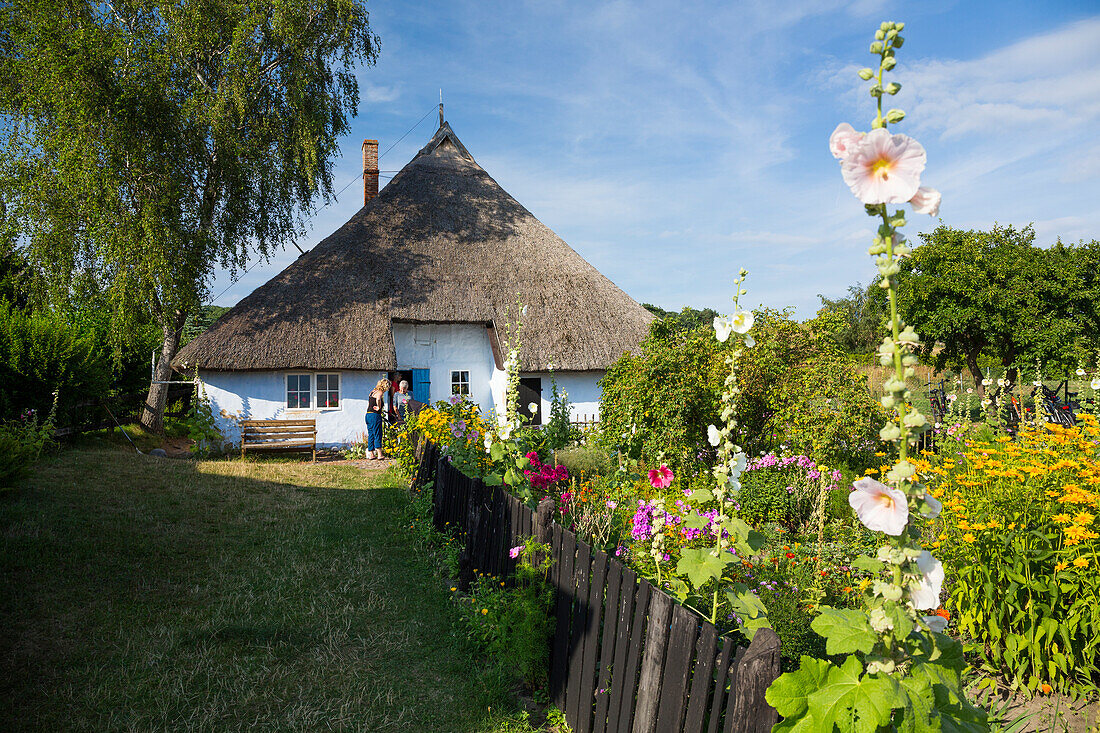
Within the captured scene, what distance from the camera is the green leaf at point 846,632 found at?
4.58 ft

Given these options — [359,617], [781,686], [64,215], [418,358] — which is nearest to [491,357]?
[418,358]

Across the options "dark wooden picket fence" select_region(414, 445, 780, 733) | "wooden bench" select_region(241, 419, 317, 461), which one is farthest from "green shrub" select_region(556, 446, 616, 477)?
"wooden bench" select_region(241, 419, 317, 461)

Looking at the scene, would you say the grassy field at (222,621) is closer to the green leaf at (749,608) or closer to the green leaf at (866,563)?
the green leaf at (749,608)

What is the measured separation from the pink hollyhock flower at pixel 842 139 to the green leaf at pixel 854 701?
1247 mm

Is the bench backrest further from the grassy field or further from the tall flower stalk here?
the tall flower stalk

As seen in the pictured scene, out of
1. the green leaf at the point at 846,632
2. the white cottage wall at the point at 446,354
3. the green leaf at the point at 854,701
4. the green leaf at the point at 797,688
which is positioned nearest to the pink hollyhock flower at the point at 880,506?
the green leaf at the point at 846,632

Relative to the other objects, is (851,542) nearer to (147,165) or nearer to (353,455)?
(353,455)

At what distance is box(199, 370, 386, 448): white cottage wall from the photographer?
1283 cm

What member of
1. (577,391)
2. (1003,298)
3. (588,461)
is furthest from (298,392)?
(1003,298)

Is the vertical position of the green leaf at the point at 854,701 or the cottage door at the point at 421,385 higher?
the cottage door at the point at 421,385

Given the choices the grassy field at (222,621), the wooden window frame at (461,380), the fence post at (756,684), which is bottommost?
the grassy field at (222,621)

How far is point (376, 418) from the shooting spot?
12547 millimetres

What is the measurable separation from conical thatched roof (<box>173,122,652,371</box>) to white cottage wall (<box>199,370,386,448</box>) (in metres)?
→ 0.57

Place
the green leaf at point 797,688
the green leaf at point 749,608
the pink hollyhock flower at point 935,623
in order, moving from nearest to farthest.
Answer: the pink hollyhock flower at point 935,623 → the green leaf at point 797,688 → the green leaf at point 749,608
